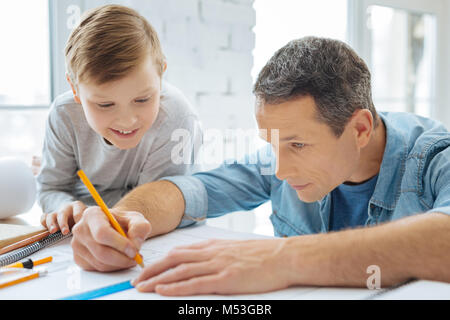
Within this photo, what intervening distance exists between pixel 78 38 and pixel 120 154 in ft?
0.98

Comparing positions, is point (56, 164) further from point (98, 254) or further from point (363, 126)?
point (363, 126)

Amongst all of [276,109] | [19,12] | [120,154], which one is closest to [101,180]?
[120,154]

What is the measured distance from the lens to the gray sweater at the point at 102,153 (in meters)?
1.07

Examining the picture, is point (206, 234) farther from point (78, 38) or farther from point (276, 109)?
point (78, 38)

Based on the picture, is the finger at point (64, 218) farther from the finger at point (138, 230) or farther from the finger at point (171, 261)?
the finger at point (171, 261)

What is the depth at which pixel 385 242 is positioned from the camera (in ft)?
1.94

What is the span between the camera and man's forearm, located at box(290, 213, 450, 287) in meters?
0.57

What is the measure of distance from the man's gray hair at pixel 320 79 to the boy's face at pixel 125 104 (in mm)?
219

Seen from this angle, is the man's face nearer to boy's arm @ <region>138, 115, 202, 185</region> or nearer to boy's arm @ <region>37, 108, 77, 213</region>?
boy's arm @ <region>138, 115, 202, 185</region>

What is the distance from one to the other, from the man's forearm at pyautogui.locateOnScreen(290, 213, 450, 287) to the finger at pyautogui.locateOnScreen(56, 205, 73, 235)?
0.42 m

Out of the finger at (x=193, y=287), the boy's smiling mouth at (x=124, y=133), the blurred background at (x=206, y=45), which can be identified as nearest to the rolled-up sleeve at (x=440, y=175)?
the finger at (x=193, y=287)

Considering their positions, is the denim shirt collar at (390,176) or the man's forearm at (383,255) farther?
the denim shirt collar at (390,176)

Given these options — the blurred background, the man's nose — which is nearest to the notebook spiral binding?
the man's nose

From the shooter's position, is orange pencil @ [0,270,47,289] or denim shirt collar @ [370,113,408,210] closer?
orange pencil @ [0,270,47,289]
